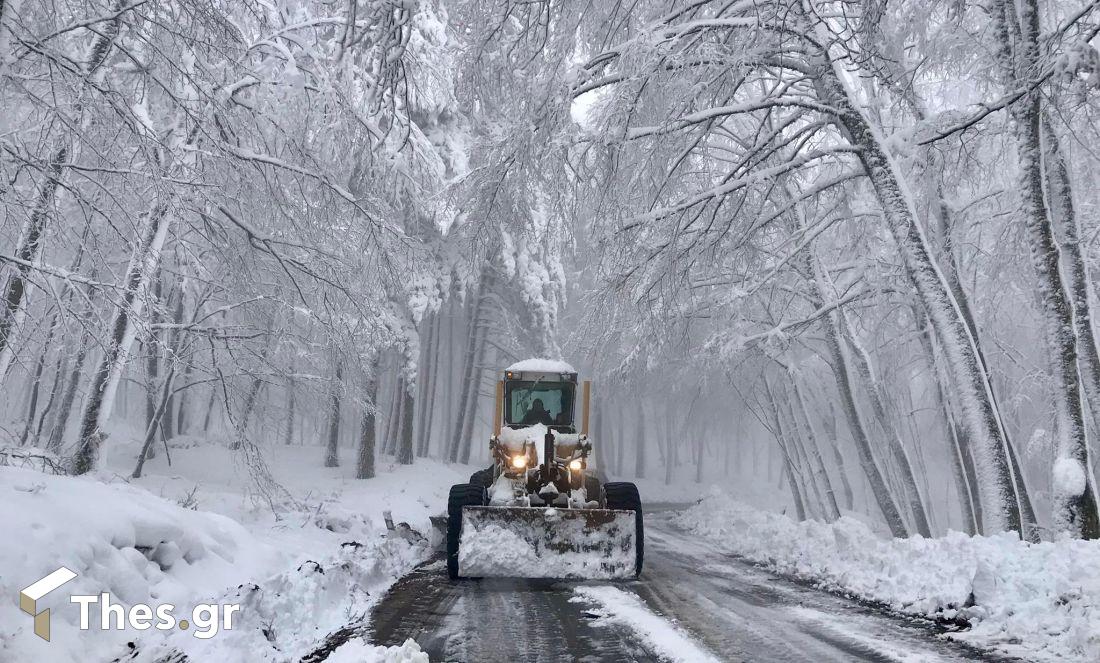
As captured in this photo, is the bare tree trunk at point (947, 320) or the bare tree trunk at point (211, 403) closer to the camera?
the bare tree trunk at point (947, 320)

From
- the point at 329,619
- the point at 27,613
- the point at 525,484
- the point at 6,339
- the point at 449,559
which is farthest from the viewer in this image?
the point at 525,484

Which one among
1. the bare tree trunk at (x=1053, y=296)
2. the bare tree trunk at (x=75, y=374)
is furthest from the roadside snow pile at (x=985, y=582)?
the bare tree trunk at (x=75, y=374)

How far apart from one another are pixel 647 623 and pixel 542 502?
337 cm

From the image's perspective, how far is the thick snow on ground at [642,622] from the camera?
5.35 metres

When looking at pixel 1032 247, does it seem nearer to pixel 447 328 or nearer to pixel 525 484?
pixel 525 484

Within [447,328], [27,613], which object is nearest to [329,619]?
[27,613]

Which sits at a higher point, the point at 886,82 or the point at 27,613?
the point at 886,82

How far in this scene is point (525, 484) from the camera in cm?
965

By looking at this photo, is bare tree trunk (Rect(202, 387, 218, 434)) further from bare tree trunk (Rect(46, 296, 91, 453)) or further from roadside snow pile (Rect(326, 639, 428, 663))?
roadside snow pile (Rect(326, 639, 428, 663))

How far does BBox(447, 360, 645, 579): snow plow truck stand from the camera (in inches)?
336

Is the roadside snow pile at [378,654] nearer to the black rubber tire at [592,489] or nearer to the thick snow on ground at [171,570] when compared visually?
the thick snow on ground at [171,570]

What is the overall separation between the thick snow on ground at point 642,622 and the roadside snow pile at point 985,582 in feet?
7.00

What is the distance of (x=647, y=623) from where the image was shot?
634cm

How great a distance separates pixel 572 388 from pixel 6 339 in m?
7.52
